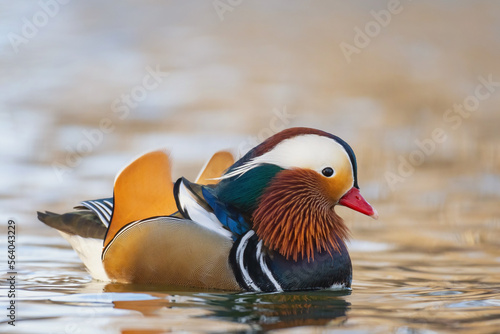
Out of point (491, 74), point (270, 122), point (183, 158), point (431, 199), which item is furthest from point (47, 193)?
point (491, 74)

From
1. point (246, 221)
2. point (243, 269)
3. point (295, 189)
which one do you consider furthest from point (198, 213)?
point (295, 189)

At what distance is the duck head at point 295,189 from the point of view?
4.52 metres

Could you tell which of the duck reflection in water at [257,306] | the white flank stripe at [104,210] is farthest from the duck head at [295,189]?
the white flank stripe at [104,210]

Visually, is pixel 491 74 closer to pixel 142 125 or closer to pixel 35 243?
pixel 142 125

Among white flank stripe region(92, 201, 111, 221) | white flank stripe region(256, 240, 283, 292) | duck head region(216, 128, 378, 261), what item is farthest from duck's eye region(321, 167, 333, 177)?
white flank stripe region(92, 201, 111, 221)

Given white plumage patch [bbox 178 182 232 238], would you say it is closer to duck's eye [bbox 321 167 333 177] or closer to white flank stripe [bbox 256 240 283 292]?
white flank stripe [bbox 256 240 283 292]

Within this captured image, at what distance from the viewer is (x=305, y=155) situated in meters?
4.55

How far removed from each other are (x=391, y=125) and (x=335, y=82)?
1404 millimetres

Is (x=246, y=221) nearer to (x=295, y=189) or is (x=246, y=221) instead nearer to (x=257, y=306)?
(x=295, y=189)

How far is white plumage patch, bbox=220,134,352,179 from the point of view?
4488 mm

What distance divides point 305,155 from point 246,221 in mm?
473

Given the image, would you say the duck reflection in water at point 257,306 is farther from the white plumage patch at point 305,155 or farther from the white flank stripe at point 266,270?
the white plumage patch at point 305,155

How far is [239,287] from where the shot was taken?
442cm

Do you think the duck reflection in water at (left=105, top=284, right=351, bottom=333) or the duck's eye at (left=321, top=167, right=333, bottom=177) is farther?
the duck's eye at (left=321, top=167, right=333, bottom=177)
